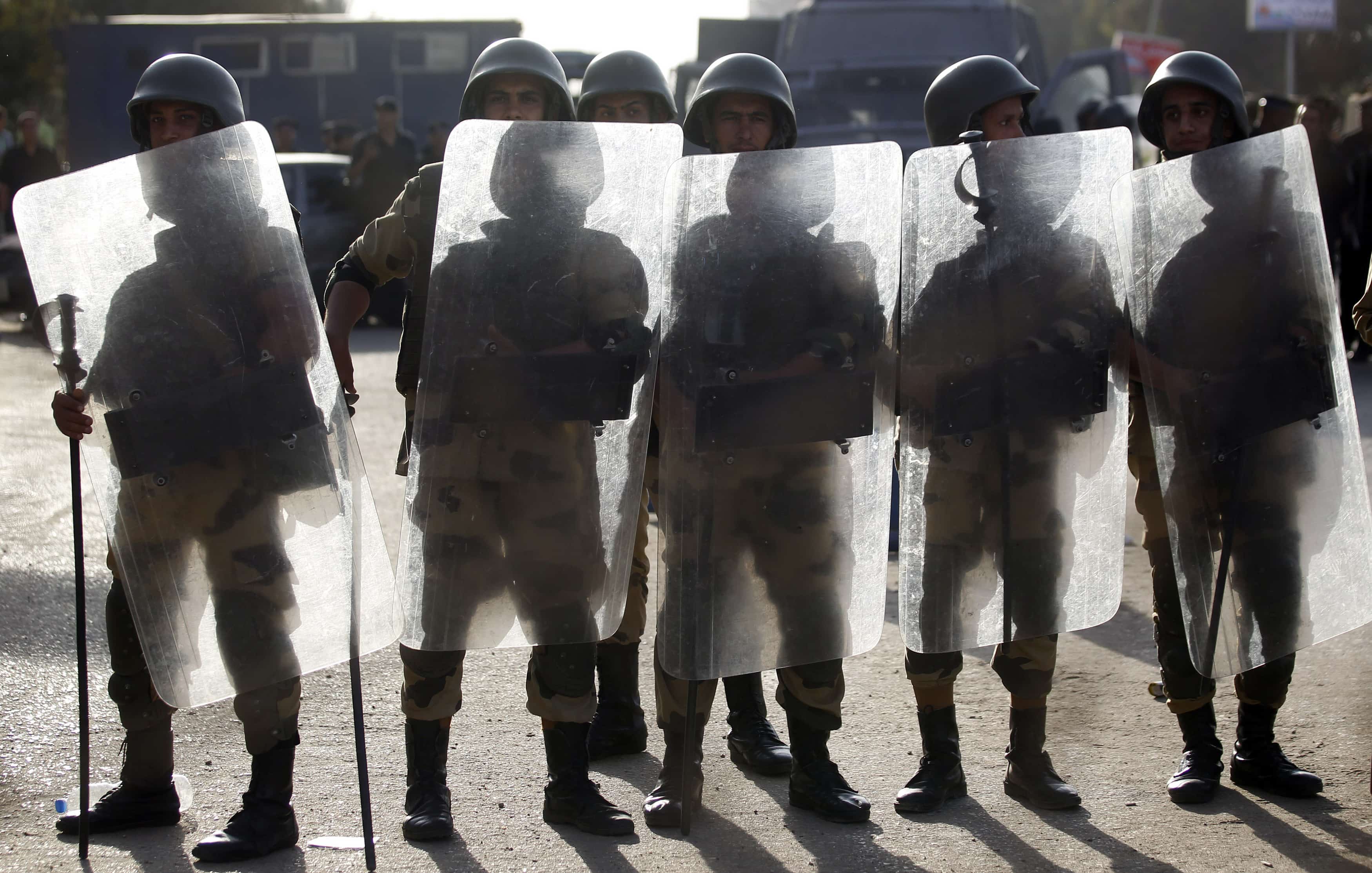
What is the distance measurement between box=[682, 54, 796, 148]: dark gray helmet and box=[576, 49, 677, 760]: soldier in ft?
0.60

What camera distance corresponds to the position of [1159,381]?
11.2ft

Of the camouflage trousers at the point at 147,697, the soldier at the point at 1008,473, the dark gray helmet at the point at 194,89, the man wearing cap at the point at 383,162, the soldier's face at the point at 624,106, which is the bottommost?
the camouflage trousers at the point at 147,697

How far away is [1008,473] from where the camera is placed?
135 inches

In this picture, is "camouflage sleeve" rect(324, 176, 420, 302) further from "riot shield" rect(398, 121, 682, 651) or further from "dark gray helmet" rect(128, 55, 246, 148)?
"dark gray helmet" rect(128, 55, 246, 148)

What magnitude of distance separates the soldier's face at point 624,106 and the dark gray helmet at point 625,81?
16 millimetres

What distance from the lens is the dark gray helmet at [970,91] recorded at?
3.76 metres

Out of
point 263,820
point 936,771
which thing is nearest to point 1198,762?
point 936,771

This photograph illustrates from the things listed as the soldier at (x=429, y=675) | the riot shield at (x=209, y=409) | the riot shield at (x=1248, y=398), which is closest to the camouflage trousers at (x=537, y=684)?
the soldier at (x=429, y=675)

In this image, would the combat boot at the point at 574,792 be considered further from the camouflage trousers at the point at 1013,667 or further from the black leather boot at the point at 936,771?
the camouflage trousers at the point at 1013,667

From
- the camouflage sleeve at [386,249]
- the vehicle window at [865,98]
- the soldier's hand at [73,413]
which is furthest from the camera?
the vehicle window at [865,98]

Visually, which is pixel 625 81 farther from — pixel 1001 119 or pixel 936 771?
pixel 936 771

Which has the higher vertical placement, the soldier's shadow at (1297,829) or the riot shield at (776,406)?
the riot shield at (776,406)

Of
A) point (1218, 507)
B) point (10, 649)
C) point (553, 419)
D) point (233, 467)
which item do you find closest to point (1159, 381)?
point (1218, 507)

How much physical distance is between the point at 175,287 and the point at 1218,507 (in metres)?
2.32
